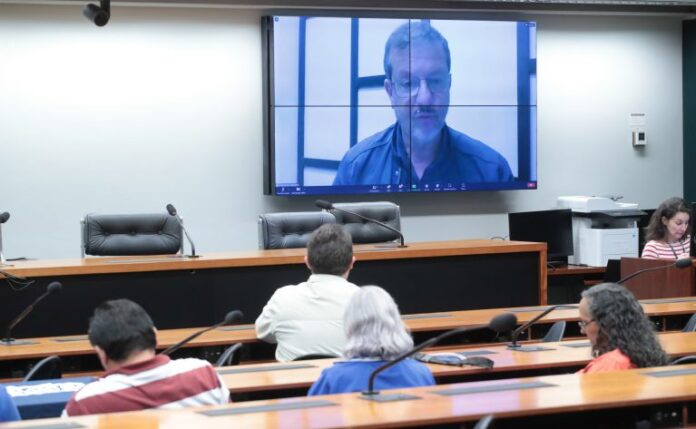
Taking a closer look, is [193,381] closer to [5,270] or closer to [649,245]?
[5,270]

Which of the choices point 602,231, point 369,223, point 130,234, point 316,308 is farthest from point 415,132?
point 316,308

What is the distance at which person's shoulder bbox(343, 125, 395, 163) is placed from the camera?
9.62m

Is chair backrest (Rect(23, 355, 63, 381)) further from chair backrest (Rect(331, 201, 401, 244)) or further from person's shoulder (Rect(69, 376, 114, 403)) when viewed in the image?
chair backrest (Rect(331, 201, 401, 244))

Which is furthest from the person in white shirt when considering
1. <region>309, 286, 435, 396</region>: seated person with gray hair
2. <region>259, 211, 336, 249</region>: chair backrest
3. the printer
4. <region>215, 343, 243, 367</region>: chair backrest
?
the printer

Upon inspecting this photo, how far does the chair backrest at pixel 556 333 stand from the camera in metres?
5.39

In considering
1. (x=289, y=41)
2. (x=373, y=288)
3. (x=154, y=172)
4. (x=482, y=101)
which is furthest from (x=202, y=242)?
(x=373, y=288)

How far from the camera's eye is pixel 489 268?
7.29 metres

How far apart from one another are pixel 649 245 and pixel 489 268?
1.26 m

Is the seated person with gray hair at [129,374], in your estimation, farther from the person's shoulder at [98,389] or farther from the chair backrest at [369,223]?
the chair backrest at [369,223]

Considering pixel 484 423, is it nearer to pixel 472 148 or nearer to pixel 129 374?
pixel 129 374

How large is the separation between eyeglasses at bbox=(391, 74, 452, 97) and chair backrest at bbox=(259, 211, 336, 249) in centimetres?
220

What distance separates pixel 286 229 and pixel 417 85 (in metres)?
2.55

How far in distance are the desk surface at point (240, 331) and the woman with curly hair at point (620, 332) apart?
0.65 meters

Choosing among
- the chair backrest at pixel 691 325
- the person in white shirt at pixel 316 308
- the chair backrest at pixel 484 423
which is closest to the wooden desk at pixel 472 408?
the chair backrest at pixel 484 423
